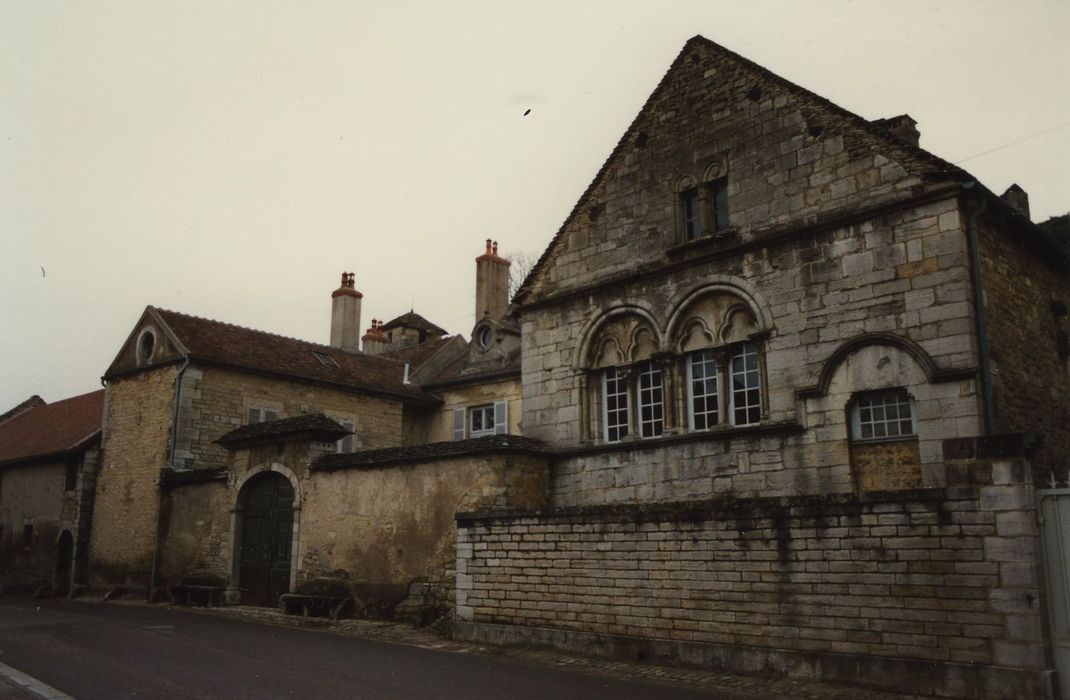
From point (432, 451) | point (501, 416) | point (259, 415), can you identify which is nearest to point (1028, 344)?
point (432, 451)

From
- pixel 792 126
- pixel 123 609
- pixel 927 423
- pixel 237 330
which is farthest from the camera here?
pixel 237 330

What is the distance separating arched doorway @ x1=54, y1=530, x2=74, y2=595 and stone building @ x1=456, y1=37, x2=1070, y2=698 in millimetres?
15349

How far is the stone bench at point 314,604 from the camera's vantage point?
15.2m

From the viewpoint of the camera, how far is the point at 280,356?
82.8 feet

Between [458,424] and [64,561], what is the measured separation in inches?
455

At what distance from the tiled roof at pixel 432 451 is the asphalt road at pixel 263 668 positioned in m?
3.13

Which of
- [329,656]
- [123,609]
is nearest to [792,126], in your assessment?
[329,656]

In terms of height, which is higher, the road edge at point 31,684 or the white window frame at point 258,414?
the white window frame at point 258,414

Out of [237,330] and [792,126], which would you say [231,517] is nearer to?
[237,330]

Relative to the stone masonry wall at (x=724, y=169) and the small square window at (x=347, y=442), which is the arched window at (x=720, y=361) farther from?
the small square window at (x=347, y=442)

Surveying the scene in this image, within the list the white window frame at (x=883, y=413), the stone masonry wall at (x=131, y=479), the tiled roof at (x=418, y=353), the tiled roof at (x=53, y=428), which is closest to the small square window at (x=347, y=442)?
the tiled roof at (x=418, y=353)

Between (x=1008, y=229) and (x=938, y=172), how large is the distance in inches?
76.7

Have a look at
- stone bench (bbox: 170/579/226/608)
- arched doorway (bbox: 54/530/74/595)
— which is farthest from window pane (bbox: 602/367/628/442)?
arched doorway (bbox: 54/530/74/595)

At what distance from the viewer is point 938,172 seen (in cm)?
1197
